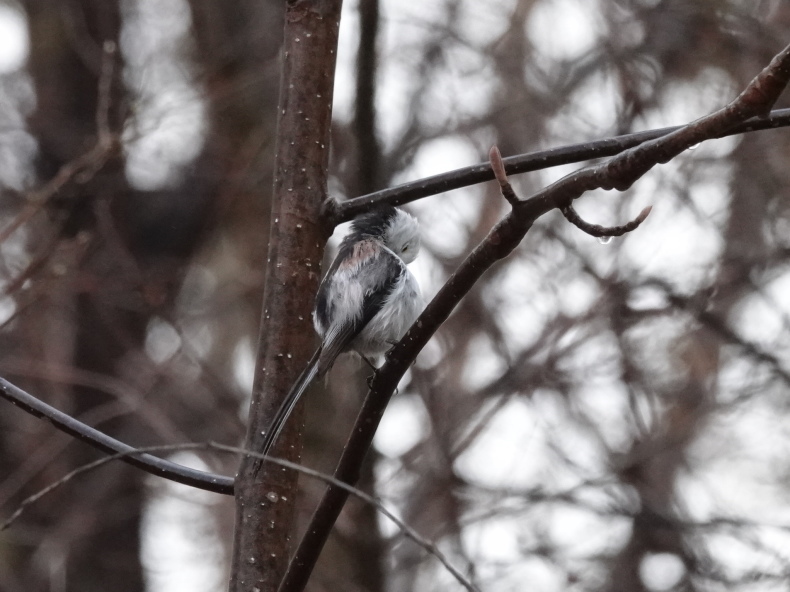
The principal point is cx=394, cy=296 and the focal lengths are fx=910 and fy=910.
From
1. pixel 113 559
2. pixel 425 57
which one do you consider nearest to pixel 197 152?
pixel 425 57

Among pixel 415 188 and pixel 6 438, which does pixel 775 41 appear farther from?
pixel 6 438

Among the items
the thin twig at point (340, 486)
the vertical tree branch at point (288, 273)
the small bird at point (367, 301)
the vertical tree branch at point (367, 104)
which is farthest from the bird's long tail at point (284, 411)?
the vertical tree branch at point (367, 104)

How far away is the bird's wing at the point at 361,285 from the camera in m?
3.14

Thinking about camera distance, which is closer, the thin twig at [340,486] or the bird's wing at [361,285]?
the thin twig at [340,486]

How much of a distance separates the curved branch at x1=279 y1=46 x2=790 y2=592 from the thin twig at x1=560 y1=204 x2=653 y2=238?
35mm

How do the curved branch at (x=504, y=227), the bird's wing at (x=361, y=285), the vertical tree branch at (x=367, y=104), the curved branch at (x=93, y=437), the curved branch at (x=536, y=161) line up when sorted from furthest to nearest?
1. the vertical tree branch at (x=367, y=104)
2. the bird's wing at (x=361, y=285)
3. the curved branch at (x=93, y=437)
4. the curved branch at (x=536, y=161)
5. the curved branch at (x=504, y=227)

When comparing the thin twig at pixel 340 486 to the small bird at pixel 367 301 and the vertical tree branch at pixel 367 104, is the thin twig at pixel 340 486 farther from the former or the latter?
the vertical tree branch at pixel 367 104

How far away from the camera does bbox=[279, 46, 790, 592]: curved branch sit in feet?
5.11

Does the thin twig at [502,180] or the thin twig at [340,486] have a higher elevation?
the thin twig at [502,180]

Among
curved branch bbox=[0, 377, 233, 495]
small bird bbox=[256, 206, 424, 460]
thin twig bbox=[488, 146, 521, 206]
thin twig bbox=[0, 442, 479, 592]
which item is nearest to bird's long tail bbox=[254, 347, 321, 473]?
curved branch bbox=[0, 377, 233, 495]

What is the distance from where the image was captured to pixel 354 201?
7.64 ft

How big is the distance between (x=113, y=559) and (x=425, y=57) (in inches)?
181

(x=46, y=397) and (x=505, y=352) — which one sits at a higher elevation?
(x=46, y=397)

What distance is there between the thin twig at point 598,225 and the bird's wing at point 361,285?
1.27m
